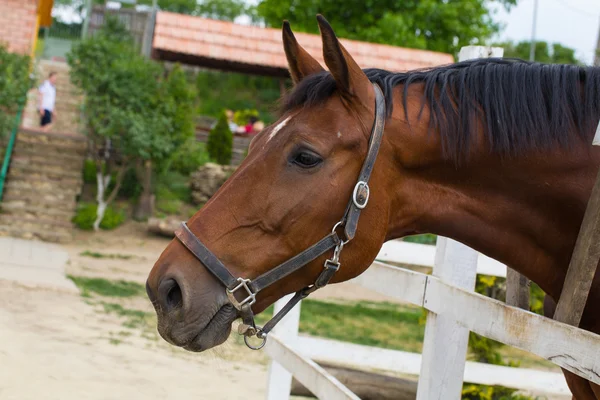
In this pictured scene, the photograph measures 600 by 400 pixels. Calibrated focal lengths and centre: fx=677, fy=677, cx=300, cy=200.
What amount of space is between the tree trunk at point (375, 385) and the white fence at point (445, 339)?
1.35 ft

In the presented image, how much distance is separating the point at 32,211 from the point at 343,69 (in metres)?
13.1

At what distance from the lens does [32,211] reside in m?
Result: 14.0

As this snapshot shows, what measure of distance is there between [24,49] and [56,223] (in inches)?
233

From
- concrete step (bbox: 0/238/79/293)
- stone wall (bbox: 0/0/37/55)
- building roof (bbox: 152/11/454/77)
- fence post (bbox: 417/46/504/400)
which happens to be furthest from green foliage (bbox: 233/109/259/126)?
fence post (bbox: 417/46/504/400)

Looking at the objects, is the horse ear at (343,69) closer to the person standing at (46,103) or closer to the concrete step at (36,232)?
the concrete step at (36,232)

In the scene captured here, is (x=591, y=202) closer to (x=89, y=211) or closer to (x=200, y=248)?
(x=200, y=248)

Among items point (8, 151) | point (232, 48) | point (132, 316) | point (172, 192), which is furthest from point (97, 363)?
point (232, 48)

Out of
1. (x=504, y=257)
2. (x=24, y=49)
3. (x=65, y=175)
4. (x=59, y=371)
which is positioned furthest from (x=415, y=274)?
(x=24, y=49)

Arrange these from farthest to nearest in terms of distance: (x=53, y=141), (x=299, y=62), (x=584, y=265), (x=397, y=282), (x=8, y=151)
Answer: (x=53, y=141) → (x=8, y=151) → (x=397, y=282) → (x=299, y=62) → (x=584, y=265)

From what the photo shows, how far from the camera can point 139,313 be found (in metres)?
8.22

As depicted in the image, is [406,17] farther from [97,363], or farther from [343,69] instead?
[343,69]

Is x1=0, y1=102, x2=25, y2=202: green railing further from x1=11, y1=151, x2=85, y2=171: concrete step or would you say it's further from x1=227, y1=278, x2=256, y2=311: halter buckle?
x1=227, y1=278, x2=256, y2=311: halter buckle

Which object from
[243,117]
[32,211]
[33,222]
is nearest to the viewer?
[33,222]

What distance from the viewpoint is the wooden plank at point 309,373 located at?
9.81 feet
